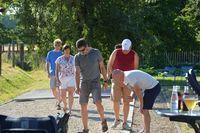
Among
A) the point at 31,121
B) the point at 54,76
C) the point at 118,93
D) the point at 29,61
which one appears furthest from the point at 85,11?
Result: the point at 31,121

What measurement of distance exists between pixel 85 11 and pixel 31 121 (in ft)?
69.9

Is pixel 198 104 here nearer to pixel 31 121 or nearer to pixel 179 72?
pixel 31 121

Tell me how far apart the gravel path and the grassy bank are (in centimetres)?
216

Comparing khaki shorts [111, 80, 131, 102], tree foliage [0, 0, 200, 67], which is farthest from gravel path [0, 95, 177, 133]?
tree foliage [0, 0, 200, 67]

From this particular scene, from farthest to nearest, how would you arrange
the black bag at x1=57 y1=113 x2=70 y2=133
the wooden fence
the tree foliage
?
the wooden fence < the tree foliage < the black bag at x1=57 y1=113 x2=70 y2=133

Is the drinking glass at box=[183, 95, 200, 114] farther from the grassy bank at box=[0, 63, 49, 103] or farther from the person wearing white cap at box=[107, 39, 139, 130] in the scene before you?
the grassy bank at box=[0, 63, 49, 103]

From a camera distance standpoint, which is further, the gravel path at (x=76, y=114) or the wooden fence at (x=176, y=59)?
the wooden fence at (x=176, y=59)

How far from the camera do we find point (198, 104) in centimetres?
791

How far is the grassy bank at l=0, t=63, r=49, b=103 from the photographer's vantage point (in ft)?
71.5

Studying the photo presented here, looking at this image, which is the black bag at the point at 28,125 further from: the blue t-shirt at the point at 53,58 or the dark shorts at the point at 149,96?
the blue t-shirt at the point at 53,58

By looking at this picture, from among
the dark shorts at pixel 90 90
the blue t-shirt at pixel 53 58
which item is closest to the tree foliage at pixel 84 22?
the blue t-shirt at pixel 53 58

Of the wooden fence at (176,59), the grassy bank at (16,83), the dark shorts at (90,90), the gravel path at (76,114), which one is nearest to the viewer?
the dark shorts at (90,90)

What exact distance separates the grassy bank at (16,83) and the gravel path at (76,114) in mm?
2158

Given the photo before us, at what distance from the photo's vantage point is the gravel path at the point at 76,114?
12219mm
